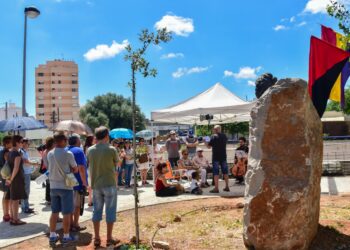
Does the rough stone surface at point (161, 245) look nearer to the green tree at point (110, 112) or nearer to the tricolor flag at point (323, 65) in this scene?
the tricolor flag at point (323, 65)

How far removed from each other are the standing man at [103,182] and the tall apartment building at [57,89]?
9379 cm

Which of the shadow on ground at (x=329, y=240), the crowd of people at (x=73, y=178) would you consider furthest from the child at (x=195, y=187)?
the shadow on ground at (x=329, y=240)

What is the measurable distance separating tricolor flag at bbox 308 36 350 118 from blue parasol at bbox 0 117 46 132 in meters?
7.73

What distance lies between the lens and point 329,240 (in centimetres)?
526

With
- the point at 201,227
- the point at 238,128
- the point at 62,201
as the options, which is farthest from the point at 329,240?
the point at 238,128

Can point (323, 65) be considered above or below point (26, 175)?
above

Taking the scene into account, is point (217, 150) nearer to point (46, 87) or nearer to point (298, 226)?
point (298, 226)

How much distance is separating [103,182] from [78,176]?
1252 mm

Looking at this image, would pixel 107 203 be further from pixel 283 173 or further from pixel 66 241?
pixel 283 173

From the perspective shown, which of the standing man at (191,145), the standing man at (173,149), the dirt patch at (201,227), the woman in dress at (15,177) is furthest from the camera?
the standing man at (191,145)

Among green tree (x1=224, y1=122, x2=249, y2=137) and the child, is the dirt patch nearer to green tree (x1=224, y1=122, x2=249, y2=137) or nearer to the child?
the child

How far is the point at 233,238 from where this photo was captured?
5617mm

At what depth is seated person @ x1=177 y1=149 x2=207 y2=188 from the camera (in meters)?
11.8

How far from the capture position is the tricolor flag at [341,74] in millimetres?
8750
